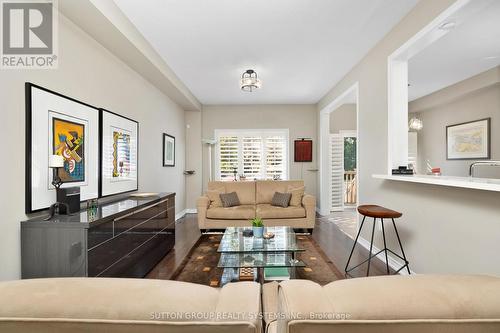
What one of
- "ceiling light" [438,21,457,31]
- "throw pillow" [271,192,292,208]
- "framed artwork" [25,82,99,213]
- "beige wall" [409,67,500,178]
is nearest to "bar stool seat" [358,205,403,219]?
"ceiling light" [438,21,457,31]

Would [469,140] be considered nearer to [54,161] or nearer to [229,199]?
[229,199]

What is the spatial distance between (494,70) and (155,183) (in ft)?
19.6

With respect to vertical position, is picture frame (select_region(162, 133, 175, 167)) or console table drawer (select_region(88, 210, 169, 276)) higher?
picture frame (select_region(162, 133, 175, 167))

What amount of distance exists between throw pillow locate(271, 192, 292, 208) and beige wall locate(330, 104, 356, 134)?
2.71 meters

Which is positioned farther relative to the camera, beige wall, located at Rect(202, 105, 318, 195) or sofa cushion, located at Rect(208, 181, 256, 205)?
beige wall, located at Rect(202, 105, 318, 195)

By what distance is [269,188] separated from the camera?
16.9ft

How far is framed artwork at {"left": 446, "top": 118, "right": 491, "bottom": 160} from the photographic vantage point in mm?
4633

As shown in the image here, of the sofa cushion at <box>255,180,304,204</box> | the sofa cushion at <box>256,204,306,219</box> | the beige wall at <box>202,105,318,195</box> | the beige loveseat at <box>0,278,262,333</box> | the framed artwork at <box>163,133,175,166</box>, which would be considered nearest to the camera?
the beige loveseat at <box>0,278,262,333</box>

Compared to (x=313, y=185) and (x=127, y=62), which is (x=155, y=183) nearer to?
(x=127, y=62)

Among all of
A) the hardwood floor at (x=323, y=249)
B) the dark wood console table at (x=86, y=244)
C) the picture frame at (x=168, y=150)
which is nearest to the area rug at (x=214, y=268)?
the hardwood floor at (x=323, y=249)

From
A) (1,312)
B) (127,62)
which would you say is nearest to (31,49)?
(127,62)

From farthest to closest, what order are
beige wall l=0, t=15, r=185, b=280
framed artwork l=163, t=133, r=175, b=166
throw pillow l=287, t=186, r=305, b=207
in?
framed artwork l=163, t=133, r=175, b=166
throw pillow l=287, t=186, r=305, b=207
beige wall l=0, t=15, r=185, b=280

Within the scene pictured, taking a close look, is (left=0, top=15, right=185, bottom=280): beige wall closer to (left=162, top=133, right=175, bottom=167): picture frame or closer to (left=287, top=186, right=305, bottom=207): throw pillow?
(left=162, top=133, right=175, bottom=167): picture frame

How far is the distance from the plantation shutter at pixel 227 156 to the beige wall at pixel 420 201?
3439mm
